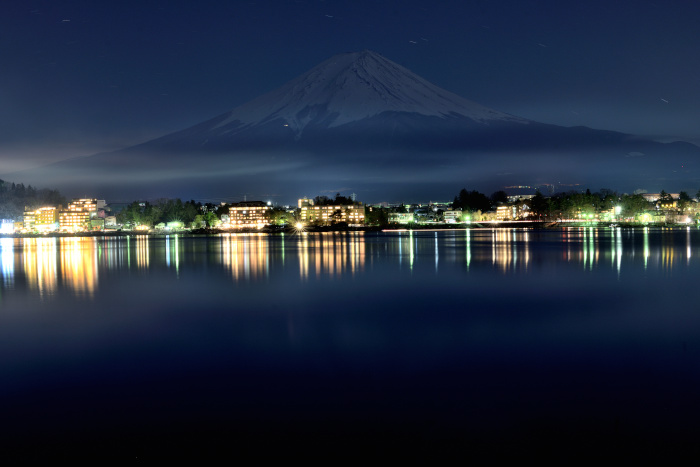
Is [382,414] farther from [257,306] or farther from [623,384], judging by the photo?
[257,306]

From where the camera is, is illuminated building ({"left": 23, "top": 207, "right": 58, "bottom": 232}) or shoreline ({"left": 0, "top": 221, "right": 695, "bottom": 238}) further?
illuminated building ({"left": 23, "top": 207, "right": 58, "bottom": 232})

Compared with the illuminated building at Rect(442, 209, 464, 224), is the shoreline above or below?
below

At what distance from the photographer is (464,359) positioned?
7582 millimetres

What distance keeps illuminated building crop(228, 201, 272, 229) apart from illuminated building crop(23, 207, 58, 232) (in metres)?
34.5

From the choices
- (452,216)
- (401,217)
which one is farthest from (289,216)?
(452,216)

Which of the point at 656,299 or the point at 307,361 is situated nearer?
the point at 307,361

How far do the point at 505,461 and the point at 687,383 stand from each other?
301 cm

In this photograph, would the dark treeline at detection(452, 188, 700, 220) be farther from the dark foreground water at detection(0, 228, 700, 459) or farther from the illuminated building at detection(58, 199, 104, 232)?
the dark foreground water at detection(0, 228, 700, 459)

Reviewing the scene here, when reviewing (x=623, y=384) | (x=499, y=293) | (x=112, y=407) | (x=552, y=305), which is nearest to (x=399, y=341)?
(x=623, y=384)

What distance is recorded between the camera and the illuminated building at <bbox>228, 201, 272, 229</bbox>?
127188 millimetres

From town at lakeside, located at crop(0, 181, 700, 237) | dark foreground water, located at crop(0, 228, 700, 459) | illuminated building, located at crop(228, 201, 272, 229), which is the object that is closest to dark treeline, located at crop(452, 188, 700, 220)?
town at lakeside, located at crop(0, 181, 700, 237)

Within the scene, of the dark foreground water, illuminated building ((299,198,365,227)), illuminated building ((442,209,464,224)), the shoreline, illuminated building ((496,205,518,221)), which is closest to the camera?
the dark foreground water

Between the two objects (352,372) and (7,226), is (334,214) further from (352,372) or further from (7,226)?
(352,372)

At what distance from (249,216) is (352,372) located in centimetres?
12481
